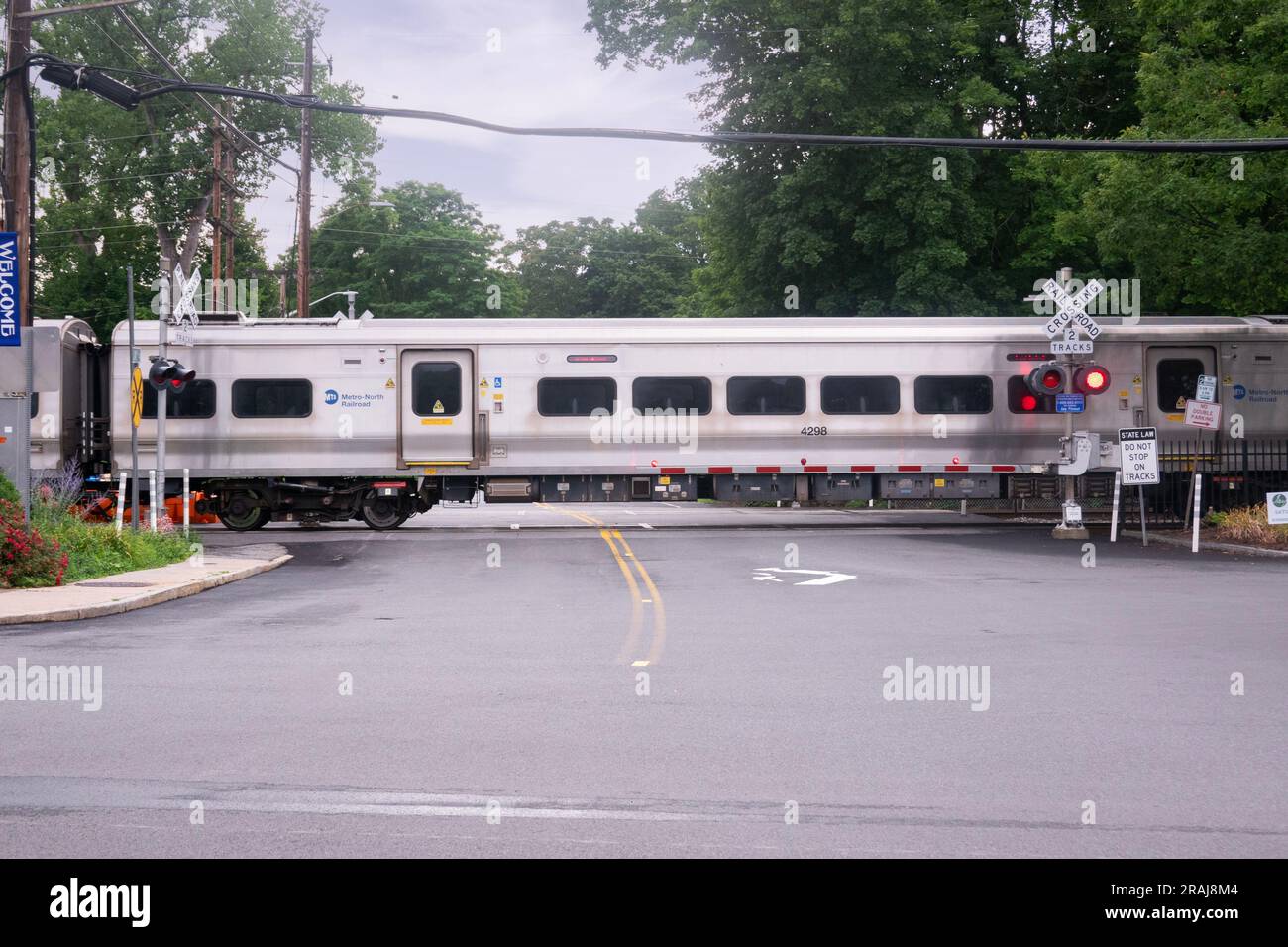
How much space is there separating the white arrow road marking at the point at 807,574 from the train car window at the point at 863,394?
934cm

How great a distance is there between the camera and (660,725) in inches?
340

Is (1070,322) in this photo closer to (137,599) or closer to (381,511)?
(381,511)

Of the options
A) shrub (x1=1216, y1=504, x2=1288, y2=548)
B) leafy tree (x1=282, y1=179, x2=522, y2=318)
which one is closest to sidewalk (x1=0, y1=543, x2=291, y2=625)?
shrub (x1=1216, y1=504, x2=1288, y2=548)

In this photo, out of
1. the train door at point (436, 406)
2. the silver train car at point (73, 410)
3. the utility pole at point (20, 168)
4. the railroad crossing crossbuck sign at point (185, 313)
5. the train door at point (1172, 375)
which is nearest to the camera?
the utility pole at point (20, 168)

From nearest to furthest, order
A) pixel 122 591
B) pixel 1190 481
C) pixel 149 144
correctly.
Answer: pixel 122 591
pixel 1190 481
pixel 149 144

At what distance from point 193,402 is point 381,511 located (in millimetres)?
4481

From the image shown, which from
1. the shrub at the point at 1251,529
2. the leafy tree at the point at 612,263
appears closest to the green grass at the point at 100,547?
the shrub at the point at 1251,529

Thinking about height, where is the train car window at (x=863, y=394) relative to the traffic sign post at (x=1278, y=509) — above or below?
above

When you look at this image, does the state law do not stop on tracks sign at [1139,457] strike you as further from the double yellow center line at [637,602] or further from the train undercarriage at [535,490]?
the double yellow center line at [637,602]

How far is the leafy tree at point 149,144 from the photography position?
58.3 m

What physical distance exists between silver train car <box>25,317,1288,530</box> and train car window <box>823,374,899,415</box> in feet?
0.12

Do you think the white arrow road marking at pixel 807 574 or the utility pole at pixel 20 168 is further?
the utility pole at pixel 20 168

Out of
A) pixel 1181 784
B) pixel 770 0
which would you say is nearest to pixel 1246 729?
pixel 1181 784

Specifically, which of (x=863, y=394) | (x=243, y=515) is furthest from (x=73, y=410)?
(x=863, y=394)
